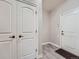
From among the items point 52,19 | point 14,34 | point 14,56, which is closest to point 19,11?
point 14,34

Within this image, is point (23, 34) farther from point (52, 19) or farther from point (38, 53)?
point (52, 19)

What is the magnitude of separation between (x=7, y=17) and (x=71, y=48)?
343 cm

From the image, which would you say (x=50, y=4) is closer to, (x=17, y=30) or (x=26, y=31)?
(x=26, y=31)

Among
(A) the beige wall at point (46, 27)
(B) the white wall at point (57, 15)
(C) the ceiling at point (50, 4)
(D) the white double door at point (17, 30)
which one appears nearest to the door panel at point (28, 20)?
(D) the white double door at point (17, 30)

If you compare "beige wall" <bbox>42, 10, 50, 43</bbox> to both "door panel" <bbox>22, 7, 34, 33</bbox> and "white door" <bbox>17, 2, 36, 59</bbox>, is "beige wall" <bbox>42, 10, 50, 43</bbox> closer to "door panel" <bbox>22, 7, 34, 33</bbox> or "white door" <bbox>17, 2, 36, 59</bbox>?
"white door" <bbox>17, 2, 36, 59</bbox>

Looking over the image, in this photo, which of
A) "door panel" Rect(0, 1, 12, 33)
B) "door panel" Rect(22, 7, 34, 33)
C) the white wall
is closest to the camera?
"door panel" Rect(0, 1, 12, 33)

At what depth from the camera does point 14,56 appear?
1977 millimetres

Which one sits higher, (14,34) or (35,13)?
(35,13)

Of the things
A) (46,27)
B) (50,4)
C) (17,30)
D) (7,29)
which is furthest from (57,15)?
(7,29)

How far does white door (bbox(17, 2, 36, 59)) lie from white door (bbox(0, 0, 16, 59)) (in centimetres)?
21

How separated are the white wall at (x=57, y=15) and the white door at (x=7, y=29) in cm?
318

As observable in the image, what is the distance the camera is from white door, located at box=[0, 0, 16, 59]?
1.72 meters

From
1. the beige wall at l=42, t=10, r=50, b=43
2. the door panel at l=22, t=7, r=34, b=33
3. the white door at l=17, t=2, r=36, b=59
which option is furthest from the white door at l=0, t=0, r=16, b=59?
the beige wall at l=42, t=10, r=50, b=43

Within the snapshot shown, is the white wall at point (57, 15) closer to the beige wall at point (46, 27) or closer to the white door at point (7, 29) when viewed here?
the beige wall at point (46, 27)
